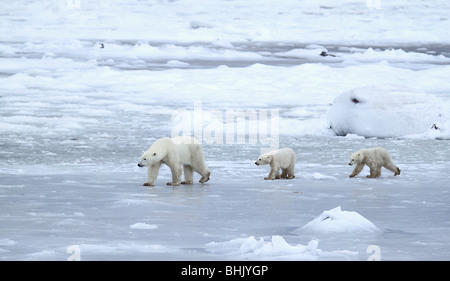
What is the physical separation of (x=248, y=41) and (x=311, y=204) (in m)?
24.8

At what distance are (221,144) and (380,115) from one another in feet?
7.85

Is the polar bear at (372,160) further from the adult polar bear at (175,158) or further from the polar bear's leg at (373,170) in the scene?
the adult polar bear at (175,158)

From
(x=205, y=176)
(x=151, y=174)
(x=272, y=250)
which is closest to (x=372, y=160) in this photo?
(x=205, y=176)

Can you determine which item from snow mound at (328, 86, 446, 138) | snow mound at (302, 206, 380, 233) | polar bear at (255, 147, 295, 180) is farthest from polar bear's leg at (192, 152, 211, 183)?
snow mound at (328, 86, 446, 138)

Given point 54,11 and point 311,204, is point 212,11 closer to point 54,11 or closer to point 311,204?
point 54,11

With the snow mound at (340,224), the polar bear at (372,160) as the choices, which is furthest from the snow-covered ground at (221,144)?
the polar bear at (372,160)

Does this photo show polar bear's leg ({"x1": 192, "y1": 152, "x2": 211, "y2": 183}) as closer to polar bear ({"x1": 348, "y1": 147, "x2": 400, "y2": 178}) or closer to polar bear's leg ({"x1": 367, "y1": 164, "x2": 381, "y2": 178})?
polar bear ({"x1": 348, "y1": 147, "x2": 400, "y2": 178})

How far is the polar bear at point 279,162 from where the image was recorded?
28.0 feet

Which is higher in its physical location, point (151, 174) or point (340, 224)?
point (151, 174)

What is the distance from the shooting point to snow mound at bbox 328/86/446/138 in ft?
39.3

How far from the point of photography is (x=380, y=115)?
12102 millimetres

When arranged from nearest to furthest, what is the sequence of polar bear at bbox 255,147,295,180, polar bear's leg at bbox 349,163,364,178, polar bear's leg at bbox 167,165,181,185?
polar bear's leg at bbox 167,165,181,185, polar bear at bbox 255,147,295,180, polar bear's leg at bbox 349,163,364,178

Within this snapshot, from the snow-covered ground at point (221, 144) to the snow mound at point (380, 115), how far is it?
0.06 feet

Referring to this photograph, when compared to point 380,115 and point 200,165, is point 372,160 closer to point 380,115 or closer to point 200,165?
point 200,165
